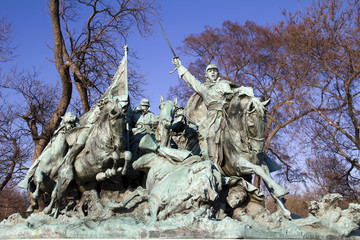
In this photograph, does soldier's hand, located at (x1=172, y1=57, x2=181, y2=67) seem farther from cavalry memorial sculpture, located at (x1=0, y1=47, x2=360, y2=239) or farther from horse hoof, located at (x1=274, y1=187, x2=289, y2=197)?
horse hoof, located at (x1=274, y1=187, x2=289, y2=197)

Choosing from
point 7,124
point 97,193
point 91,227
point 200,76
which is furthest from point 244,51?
point 91,227

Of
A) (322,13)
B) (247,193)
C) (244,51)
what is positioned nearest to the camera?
(247,193)

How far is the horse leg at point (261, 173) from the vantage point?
242 inches

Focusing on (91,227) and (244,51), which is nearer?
(91,227)

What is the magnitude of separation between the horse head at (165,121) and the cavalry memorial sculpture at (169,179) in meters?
0.02

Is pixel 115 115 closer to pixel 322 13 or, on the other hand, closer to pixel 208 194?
pixel 208 194

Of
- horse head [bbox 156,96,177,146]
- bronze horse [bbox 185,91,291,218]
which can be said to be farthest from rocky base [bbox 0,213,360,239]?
horse head [bbox 156,96,177,146]

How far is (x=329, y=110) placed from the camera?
16.7 m

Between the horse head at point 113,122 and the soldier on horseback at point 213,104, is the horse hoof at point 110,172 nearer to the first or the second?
the horse head at point 113,122

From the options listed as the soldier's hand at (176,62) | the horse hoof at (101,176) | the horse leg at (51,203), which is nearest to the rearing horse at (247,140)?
the horse hoof at (101,176)

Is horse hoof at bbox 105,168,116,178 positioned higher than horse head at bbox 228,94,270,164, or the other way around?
horse head at bbox 228,94,270,164

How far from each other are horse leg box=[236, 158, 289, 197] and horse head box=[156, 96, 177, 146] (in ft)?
5.72

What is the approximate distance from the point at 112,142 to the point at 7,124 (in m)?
12.0

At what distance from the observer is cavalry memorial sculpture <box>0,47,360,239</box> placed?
5.55 metres
